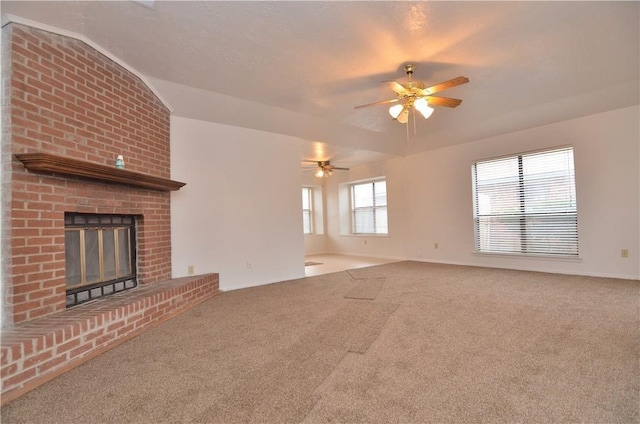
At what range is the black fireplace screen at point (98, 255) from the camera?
2674mm

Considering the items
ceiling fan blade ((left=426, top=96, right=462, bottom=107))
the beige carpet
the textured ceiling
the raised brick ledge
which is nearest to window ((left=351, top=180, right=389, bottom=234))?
the textured ceiling

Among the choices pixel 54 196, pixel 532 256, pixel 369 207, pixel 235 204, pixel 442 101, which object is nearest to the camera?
pixel 54 196

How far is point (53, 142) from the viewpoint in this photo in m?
2.45

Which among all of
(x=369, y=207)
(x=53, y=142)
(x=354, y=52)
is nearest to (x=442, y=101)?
(x=354, y=52)

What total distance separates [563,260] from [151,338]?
571cm

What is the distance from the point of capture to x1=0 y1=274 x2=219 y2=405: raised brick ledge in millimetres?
1808

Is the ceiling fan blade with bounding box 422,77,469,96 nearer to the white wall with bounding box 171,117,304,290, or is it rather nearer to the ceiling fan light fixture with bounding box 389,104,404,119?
the ceiling fan light fixture with bounding box 389,104,404,119

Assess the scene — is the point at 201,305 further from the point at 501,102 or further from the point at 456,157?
the point at 456,157

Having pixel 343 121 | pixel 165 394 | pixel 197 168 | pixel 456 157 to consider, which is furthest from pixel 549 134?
pixel 165 394

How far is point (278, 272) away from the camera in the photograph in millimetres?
5012

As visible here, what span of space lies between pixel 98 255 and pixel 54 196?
773mm

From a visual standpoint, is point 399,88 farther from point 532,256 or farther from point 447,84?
point 532,256

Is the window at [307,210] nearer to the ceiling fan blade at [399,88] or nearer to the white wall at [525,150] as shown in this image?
the white wall at [525,150]

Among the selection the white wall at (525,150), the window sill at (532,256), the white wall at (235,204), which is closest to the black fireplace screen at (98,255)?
the white wall at (235,204)
